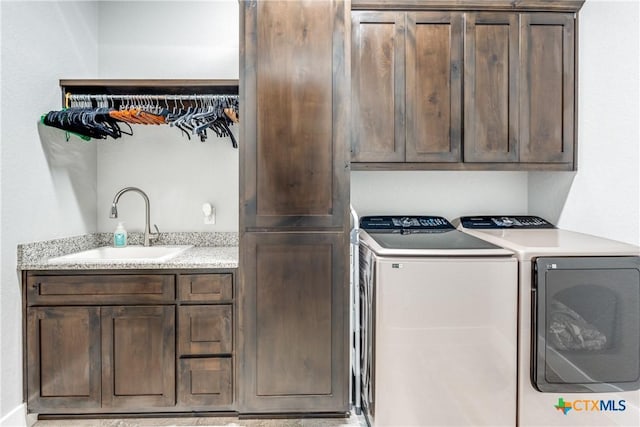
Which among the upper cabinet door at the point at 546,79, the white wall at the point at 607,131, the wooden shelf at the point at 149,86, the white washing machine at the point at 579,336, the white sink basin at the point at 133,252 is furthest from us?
the white sink basin at the point at 133,252

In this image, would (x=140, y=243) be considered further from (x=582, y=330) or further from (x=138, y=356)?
(x=582, y=330)

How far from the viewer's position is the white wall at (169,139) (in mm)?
2551

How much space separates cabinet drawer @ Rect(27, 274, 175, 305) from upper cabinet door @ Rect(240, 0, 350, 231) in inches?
22.5

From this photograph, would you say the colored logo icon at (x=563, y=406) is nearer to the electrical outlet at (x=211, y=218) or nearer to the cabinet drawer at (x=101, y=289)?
the cabinet drawer at (x=101, y=289)

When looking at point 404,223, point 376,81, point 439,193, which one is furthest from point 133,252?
point 439,193

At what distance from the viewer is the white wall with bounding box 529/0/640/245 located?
1904 millimetres

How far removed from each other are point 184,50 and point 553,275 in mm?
2635

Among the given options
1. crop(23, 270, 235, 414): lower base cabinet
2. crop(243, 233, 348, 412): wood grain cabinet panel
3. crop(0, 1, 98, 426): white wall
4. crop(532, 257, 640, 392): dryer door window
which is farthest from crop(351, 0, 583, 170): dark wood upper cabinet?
crop(0, 1, 98, 426): white wall

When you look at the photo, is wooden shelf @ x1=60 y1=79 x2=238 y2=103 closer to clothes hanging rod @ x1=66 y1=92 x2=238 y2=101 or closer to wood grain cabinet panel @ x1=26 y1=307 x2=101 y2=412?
clothes hanging rod @ x1=66 y1=92 x2=238 y2=101

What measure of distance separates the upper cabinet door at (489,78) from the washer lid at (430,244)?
1.75 ft

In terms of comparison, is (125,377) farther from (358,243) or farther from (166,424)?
(358,243)

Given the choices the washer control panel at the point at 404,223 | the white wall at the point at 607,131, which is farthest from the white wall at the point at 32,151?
the white wall at the point at 607,131

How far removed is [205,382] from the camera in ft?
6.48

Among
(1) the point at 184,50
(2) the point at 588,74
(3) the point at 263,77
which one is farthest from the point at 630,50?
(1) the point at 184,50
